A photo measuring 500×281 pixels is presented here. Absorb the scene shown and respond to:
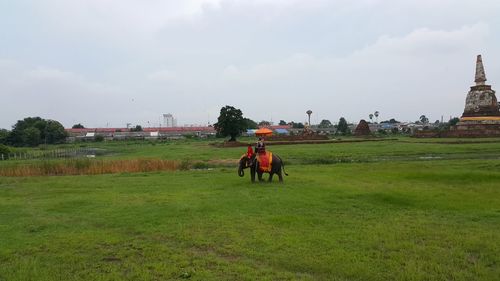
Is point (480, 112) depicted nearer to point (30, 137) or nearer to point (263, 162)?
point (263, 162)

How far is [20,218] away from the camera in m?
11.6

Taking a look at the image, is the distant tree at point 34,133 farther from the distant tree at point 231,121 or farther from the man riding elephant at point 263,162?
the man riding elephant at point 263,162

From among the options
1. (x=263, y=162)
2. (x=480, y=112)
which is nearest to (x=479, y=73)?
(x=480, y=112)

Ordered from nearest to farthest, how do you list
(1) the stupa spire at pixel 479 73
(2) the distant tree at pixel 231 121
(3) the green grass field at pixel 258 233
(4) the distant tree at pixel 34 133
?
(3) the green grass field at pixel 258 233 < (2) the distant tree at pixel 231 121 < (1) the stupa spire at pixel 479 73 < (4) the distant tree at pixel 34 133

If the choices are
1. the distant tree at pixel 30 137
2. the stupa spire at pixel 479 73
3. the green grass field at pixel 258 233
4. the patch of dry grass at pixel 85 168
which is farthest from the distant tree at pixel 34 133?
the stupa spire at pixel 479 73

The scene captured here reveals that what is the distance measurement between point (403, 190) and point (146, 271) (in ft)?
34.9

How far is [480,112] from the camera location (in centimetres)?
6669

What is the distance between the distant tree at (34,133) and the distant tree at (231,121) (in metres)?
47.2

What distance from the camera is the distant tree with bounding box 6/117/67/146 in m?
88.6

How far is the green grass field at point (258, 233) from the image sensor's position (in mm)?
Answer: 6938

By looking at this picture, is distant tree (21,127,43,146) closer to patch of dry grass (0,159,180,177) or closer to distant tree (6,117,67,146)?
distant tree (6,117,67,146)

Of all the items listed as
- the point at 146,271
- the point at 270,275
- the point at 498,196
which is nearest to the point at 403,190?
the point at 498,196

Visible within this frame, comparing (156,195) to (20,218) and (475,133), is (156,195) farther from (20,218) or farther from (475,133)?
(475,133)

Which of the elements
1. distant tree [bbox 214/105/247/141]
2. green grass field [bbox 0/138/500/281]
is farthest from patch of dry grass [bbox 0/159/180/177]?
distant tree [bbox 214/105/247/141]
